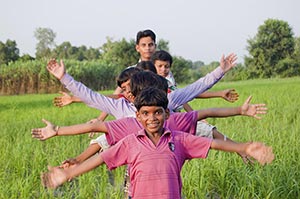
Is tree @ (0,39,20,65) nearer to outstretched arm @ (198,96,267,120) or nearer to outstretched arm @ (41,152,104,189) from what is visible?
outstretched arm @ (198,96,267,120)

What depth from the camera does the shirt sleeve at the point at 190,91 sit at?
7.82 feet

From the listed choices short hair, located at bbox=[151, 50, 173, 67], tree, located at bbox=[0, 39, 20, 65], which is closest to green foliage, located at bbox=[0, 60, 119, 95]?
tree, located at bbox=[0, 39, 20, 65]

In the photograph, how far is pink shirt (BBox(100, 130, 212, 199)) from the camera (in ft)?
5.65

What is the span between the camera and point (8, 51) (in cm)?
4094

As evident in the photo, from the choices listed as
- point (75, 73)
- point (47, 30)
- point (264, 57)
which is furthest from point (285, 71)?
point (47, 30)

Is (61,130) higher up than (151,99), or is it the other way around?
(151,99)

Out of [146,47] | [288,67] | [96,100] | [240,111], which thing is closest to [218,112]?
[240,111]

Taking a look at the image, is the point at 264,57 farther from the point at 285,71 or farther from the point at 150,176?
the point at 150,176

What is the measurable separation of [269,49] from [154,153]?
3548 cm

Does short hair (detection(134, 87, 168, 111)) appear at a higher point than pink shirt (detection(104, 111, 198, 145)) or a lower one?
higher

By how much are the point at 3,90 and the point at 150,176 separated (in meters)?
20.5

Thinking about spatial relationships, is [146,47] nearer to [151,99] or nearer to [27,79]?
[151,99]

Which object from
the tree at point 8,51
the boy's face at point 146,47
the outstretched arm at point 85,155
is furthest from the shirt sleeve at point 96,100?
the tree at point 8,51

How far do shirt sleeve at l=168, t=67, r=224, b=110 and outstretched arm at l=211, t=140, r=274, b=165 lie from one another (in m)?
0.61
